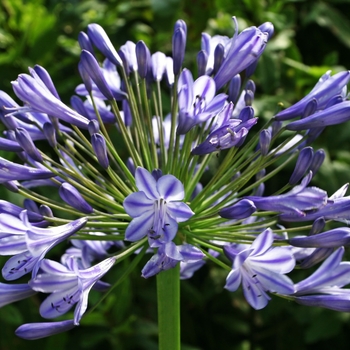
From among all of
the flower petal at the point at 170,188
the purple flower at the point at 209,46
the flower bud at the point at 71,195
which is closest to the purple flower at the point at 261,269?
the flower petal at the point at 170,188

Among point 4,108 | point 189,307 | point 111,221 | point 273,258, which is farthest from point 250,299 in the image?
point 189,307

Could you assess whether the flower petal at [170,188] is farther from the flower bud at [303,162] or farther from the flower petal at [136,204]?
the flower bud at [303,162]

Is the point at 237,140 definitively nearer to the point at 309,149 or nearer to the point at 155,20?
the point at 309,149

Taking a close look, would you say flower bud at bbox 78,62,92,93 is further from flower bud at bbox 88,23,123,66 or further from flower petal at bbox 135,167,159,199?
flower petal at bbox 135,167,159,199

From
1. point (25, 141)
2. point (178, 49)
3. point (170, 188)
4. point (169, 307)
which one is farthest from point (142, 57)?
point (169, 307)

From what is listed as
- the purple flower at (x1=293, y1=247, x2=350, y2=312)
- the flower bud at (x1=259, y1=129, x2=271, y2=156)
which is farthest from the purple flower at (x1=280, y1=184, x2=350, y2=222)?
the flower bud at (x1=259, y1=129, x2=271, y2=156)

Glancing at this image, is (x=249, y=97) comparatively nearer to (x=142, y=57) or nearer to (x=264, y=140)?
(x=264, y=140)

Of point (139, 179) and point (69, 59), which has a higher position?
point (69, 59)
